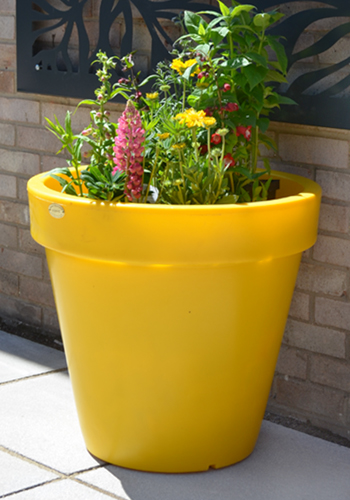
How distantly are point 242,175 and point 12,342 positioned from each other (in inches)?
50.5

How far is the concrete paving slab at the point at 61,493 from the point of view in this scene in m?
1.69

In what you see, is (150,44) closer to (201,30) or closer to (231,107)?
(201,30)

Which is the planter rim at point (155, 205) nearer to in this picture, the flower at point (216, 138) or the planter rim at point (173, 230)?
the planter rim at point (173, 230)

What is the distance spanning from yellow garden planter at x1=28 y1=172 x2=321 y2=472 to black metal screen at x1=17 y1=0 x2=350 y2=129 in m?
0.25

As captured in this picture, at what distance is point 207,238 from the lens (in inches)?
59.4

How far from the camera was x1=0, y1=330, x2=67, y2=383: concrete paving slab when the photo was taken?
237 centimetres

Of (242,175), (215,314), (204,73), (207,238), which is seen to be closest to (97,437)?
(215,314)

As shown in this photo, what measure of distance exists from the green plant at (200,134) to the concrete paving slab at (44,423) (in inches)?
28.5

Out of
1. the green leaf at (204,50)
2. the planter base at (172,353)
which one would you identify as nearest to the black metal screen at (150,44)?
Result: the green leaf at (204,50)

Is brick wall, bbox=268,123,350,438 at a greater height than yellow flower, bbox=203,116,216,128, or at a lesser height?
lesser

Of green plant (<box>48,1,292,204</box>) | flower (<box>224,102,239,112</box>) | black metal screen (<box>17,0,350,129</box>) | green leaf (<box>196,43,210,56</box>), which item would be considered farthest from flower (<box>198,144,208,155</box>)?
black metal screen (<box>17,0,350,129</box>)

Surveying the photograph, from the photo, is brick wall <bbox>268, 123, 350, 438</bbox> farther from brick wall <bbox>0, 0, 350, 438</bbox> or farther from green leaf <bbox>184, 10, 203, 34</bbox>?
green leaf <bbox>184, 10, 203, 34</bbox>

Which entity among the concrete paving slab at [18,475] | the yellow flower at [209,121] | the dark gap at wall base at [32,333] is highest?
the yellow flower at [209,121]

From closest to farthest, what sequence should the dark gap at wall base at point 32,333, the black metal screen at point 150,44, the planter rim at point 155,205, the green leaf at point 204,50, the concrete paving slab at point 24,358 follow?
the planter rim at point 155,205
the green leaf at point 204,50
the black metal screen at point 150,44
the concrete paving slab at point 24,358
the dark gap at wall base at point 32,333
